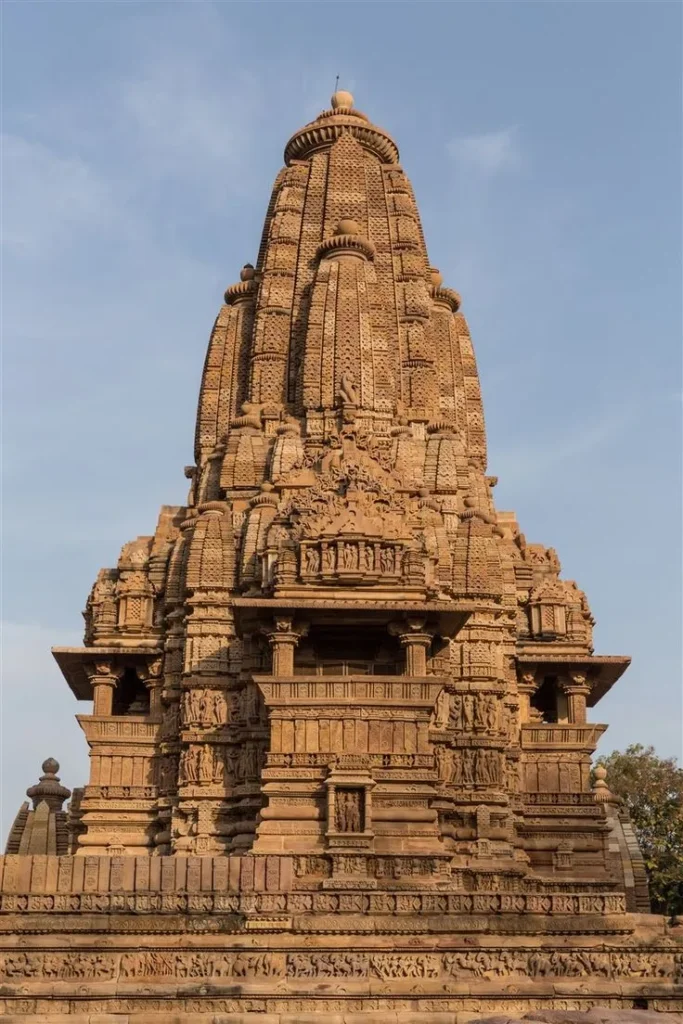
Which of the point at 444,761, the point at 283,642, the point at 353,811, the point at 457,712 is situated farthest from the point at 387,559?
the point at 353,811

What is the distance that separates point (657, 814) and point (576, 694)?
1343 centimetres

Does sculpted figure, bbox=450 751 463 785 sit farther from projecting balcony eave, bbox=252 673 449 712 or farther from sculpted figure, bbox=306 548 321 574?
sculpted figure, bbox=306 548 321 574

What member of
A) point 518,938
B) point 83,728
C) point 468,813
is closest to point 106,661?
point 83,728

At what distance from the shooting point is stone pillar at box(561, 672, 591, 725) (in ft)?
95.0

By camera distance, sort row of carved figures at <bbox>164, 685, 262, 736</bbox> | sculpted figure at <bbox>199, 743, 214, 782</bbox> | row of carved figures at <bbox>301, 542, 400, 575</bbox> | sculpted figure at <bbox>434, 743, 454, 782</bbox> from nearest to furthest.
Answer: row of carved figures at <bbox>301, 542, 400, 575</bbox>, sculpted figure at <bbox>199, 743, 214, 782</bbox>, sculpted figure at <bbox>434, 743, 454, 782</bbox>, row of carved figures at <bbox>164, 685, 262, 736</bbox>

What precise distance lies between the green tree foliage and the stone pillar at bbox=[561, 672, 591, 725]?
28.1 feet

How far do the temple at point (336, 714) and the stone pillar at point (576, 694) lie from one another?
2.8 inches

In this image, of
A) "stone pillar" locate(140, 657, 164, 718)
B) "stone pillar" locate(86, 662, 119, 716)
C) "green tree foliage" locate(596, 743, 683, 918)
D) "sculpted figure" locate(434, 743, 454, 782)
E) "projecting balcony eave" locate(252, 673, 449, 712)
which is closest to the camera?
"projecting balcony eave" locate(252, 673, 449, 712)

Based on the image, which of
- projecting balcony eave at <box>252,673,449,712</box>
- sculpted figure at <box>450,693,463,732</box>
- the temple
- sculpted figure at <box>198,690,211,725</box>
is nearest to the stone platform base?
the temple

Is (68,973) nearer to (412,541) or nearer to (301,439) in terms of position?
(412,541)

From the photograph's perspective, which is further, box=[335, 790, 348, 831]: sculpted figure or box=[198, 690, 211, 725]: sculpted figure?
box=[198, 690, 211, 725]: sculpted figure

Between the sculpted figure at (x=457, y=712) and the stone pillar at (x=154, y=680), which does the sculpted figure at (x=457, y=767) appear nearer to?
the sculpted figure at (x=457, y=712)

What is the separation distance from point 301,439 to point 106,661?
600cm

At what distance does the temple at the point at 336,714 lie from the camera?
19.2 m
